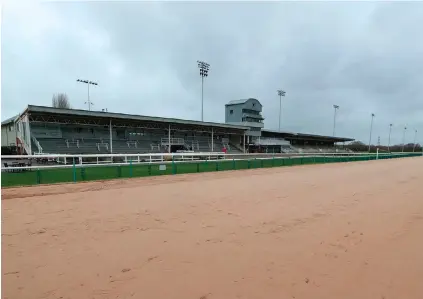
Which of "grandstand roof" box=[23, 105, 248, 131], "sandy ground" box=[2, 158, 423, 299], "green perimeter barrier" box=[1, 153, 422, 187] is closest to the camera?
"sandy ground" box=[2, 158, 423, 299]

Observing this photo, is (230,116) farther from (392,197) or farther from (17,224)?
(17,224)

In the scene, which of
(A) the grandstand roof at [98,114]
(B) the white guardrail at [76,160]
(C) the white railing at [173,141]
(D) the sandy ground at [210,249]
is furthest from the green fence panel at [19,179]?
(C) the white railing at [173,141]

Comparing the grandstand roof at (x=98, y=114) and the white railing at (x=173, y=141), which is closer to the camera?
the grandstand roof at (x=98, y=114)

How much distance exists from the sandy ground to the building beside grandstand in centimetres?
2106

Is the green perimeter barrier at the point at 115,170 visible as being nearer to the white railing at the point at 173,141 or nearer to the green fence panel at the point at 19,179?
the green fence panel at the point at 19,179

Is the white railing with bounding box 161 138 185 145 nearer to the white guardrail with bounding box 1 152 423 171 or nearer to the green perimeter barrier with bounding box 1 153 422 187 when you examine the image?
the white guardrail with bounding box 1 152 423 171

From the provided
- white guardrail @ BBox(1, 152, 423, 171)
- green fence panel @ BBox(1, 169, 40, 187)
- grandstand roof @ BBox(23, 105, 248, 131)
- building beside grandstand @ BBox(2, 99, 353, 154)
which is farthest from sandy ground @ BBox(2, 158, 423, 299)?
building beside grandstand @ BBox(2, 99, 353, 154)

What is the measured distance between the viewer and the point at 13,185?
10539 millimetres

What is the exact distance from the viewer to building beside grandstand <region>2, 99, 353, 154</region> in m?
27.3

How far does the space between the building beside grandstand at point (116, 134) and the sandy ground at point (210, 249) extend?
69.1ft

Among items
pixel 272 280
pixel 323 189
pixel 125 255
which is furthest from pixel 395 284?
pixel 323 189

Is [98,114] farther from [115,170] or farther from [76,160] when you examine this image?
[115,170]

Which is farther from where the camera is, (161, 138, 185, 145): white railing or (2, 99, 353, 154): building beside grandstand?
(161, 138, 185, 145): white railing

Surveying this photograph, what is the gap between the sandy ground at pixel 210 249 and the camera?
3432 mm
